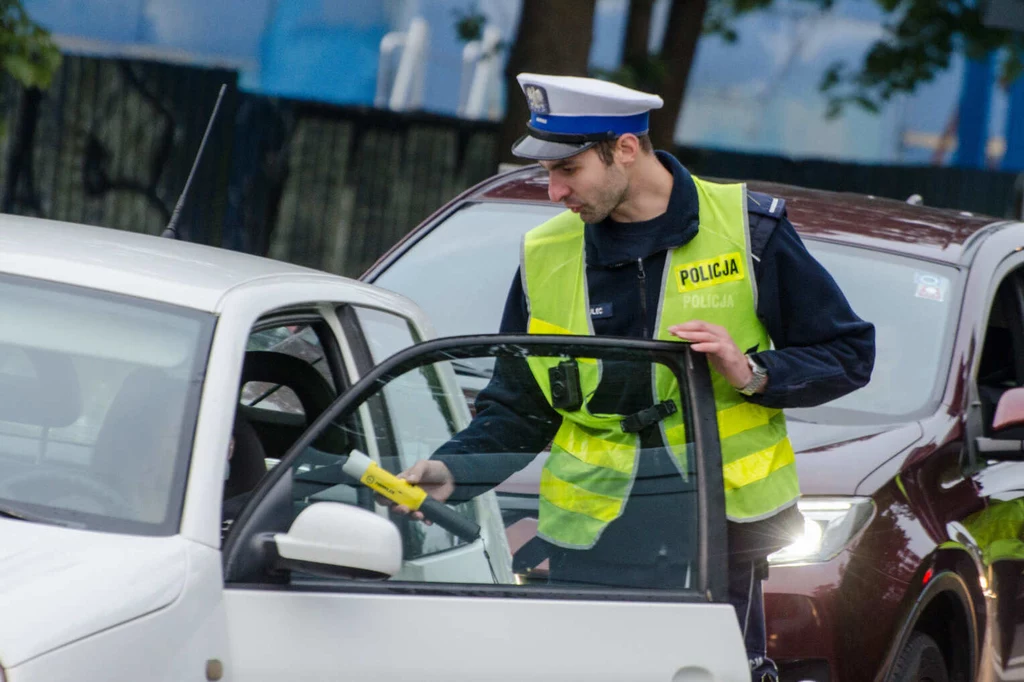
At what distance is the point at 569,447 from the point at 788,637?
1.14 meters

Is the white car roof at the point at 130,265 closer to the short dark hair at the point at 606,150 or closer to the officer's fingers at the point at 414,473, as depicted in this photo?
the officer's fingers at the point at 414,473

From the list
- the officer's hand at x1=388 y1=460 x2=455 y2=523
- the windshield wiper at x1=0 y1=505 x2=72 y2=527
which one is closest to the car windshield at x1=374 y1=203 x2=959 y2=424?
the officer's hand at x1=388 y1=460 x2=455 y2=523

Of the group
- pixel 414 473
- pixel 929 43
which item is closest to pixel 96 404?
pixel 414 473

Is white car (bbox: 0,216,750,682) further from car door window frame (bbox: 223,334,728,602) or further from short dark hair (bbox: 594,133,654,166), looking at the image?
short dark hair (bbox: 594,133,654,166)

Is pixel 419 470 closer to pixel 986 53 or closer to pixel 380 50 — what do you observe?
pixel 986 53

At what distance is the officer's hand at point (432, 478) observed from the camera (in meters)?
2.92

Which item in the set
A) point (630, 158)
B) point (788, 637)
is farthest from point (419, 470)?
point (788, 637)

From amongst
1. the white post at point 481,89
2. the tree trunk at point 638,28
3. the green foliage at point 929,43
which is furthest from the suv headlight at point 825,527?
the white post at point 481,89

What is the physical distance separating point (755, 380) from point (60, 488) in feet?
4.28

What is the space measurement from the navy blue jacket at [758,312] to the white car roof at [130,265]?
54cm

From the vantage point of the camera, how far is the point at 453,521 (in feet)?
9.61

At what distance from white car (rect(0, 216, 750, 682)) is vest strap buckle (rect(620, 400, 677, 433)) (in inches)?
1.7

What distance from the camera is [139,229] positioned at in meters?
11.6

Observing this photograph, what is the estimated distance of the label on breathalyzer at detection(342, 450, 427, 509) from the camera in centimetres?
282
